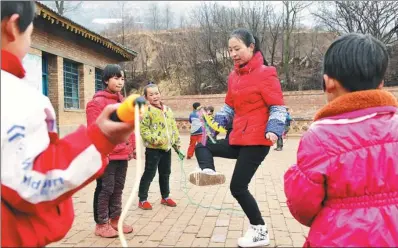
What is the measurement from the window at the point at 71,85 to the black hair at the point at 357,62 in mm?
14574

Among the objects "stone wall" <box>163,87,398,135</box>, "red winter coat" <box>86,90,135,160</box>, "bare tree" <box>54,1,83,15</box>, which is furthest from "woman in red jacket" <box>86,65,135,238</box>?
"bare tree" <box>54,1,83,15</box>

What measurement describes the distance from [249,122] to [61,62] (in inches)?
486

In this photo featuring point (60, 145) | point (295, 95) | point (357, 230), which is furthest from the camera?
point (295, 95)

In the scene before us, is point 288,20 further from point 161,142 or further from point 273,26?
point 161,142

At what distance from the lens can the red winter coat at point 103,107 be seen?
4148 millimetres

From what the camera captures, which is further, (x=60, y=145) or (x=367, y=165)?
(x=367, y=165)

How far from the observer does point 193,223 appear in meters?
4.74

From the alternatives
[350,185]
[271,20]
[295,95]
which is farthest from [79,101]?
[271,20]

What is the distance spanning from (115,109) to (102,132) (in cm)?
9

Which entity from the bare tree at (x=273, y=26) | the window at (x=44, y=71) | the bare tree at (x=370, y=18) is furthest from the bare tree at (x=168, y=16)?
the window at (x=44, y=71)

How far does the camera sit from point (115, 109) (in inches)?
58.2

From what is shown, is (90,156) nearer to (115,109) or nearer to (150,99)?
(115,109)

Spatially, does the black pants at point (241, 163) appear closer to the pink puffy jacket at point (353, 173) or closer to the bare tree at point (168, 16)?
the pink puffy jacket at point (353, 173)

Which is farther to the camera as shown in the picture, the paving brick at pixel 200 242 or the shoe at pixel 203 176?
the paving brick at pixel 200 242
